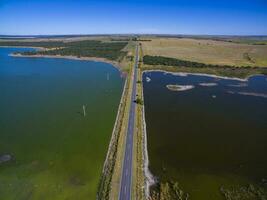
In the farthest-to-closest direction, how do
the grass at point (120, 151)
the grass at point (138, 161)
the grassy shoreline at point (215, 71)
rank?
1. the grassy shoreline at point (215, 71)
2. the grass at point (138, 161)
3. the grass at point (120, 151)

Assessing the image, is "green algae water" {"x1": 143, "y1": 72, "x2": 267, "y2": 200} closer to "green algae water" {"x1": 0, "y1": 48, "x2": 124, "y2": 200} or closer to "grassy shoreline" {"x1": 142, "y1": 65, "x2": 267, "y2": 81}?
"green algae water" {"x1": 0, "y1": 48, "x2": 124, "y2": 200}

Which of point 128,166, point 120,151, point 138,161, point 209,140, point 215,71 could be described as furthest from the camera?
point 215,71

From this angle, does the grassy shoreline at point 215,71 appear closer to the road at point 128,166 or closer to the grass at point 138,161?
the grass at point 138,161

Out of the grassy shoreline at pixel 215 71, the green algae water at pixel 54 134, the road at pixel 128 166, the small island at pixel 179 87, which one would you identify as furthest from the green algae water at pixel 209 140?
the grassy shoreline at pixel 215 71

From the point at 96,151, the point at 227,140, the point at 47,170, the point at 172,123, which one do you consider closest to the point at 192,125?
the point at 172,123

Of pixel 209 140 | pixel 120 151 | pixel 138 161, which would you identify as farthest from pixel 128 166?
pixel 209 140

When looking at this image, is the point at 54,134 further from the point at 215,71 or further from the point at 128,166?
the point at 215,71
